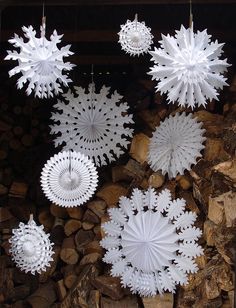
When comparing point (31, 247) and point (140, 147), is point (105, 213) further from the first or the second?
point (31, 247)

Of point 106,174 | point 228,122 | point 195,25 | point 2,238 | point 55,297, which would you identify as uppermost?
point 195,25

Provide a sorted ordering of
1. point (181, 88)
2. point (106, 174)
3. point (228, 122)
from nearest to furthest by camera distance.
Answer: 1. point (181, 88)
2. point (228, 122)
3. point (106, 174)

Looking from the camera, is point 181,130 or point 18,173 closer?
point 181,130

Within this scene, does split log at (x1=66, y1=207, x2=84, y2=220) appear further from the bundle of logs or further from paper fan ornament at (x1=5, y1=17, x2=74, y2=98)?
paper fan ornament at (x1=5, y1=17, x2=74, y2=98)

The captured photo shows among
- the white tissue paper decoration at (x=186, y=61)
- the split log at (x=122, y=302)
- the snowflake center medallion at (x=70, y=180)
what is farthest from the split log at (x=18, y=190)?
the white tissue paper decoration at (x=186, y=61)

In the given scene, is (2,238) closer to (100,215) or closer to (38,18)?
(100,215)

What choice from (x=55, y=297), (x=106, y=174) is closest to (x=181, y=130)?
(x=106, y=174)
